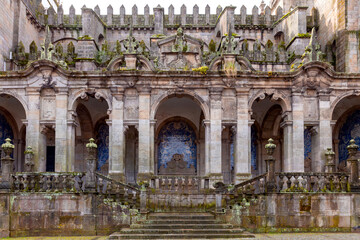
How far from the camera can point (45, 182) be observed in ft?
53.9

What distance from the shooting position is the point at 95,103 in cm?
2386

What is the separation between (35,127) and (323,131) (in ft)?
39.5

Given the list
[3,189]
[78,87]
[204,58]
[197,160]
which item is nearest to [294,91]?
[204,58]

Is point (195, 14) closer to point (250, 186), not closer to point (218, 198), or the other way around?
Answer: point (250, 186)

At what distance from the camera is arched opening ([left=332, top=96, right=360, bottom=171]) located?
78.6 ft

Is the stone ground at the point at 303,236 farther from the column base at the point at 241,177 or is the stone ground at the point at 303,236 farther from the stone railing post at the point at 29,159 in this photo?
the stone railing post at the point at 29,159

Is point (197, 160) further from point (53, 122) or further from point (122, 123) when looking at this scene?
point (53, 122)

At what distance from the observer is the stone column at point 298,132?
66.6ft

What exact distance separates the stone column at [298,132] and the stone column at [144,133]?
19.7 feet

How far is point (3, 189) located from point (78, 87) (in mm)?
5908

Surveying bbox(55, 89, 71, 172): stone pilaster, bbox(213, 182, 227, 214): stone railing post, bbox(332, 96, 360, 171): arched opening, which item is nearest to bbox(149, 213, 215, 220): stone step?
bbox(213, 182, 227, 214): stone railing post

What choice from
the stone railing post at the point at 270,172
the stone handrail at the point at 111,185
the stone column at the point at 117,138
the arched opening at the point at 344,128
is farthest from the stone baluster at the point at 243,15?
the stone handrail at the point at 111,185

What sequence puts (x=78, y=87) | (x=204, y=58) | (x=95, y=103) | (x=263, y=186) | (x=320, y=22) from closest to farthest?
(x=263, y=186)
(x=78, y=87)
(x=204, y=58)
(x=95, y=103)
(x=320, y=22)

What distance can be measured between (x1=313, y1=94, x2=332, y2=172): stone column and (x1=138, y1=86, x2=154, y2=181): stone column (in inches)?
277
